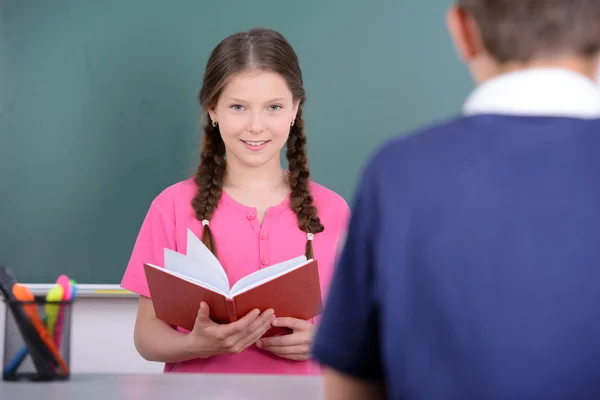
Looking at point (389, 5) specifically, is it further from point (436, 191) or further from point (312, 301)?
point (436, 191)

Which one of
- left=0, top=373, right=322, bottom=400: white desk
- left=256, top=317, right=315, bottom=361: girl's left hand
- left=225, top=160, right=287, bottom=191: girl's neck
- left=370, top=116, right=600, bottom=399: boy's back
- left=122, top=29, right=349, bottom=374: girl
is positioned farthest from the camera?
left=225, top=160, right=287, bottom=191: girl's neck

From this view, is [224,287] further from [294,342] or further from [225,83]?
[225,83]

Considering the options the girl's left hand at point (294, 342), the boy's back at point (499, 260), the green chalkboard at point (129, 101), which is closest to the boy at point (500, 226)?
the boy's back at point (499, 260)

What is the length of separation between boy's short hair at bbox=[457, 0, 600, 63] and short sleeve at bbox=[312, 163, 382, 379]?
147 mm

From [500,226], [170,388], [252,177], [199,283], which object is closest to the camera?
[500,226]

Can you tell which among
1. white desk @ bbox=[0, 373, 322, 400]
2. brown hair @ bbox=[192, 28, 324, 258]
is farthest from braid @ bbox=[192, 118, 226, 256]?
white desk @ bbox=[0, 373, 322, 400]

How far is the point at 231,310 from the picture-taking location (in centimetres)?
149

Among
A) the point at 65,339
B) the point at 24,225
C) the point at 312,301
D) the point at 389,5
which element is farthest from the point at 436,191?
the point at 24,225

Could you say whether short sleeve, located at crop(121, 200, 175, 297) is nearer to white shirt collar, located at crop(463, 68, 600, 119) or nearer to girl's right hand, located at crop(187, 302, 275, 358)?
girl's right hand, located at crop(187, 302, 275, 358)

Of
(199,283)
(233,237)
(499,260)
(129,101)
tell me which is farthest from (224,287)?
(129,101)

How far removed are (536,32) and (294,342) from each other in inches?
45.7

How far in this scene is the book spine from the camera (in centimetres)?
146

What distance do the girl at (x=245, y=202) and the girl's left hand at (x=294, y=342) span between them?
8 centimetres

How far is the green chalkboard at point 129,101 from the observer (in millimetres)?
2318
